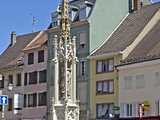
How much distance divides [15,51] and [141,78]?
25619 mm

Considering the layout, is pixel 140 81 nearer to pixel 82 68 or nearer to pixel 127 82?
pixel 127 82

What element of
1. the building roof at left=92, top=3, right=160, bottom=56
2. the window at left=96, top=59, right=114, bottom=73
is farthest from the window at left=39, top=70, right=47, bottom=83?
the window at left=96, top=59, right=114, bottom=73

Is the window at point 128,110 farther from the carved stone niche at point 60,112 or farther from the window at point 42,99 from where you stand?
the carved stone niche at point 60,112

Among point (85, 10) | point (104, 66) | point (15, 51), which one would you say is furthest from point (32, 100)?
point (85, 10)

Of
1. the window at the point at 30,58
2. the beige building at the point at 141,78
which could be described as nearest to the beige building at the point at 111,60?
the beige building at the point at 141,78

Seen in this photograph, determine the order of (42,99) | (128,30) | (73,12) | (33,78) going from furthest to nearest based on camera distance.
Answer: (33,78)
(42,99)
(73,12)
(128,30)

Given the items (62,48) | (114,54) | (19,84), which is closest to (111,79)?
(114,54)

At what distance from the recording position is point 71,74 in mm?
16594

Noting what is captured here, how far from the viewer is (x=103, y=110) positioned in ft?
170

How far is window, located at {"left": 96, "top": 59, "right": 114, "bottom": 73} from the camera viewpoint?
170ft

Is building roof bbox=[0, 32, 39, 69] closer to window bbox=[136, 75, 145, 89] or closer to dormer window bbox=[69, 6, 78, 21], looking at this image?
Answer: dormer window bbox=[69, 6, 78, 21]

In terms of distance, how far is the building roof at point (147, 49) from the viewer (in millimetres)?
47625

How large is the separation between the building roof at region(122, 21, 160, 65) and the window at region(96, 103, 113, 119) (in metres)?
4.74

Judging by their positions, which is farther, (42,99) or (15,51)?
(15,51)
